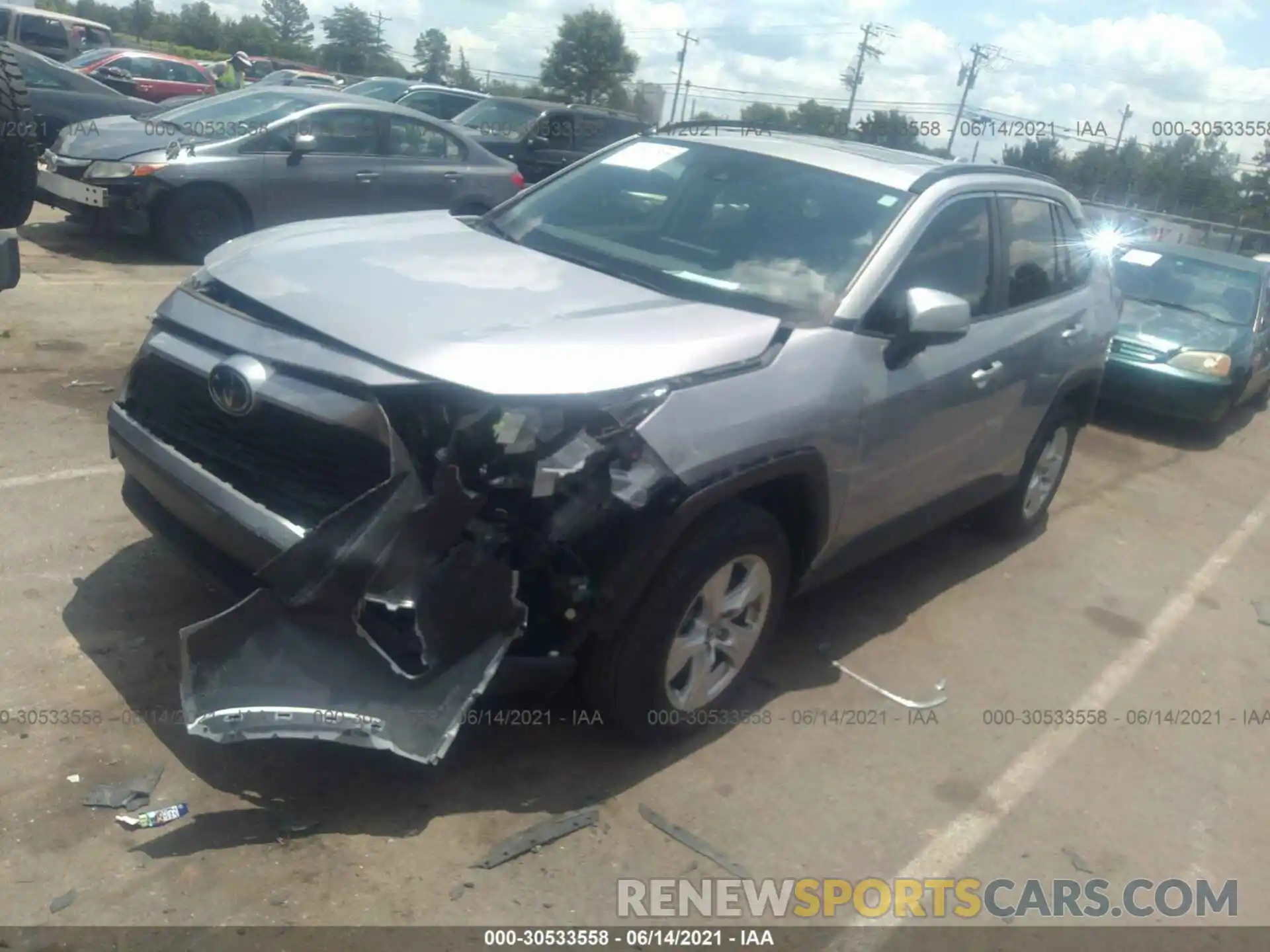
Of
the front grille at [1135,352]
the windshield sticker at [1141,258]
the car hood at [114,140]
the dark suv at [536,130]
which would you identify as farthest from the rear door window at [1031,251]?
the dark suv at [536,130]

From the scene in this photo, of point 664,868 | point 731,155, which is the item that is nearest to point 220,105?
point 731,155

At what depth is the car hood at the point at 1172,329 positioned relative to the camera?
379 inches

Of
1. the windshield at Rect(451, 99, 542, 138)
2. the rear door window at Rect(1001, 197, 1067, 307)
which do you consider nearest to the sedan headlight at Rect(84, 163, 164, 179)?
the windshield at Rect(451, 99, 542, 138)

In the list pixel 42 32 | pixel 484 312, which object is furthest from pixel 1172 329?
pixel 42 32

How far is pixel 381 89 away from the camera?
18000 millimetres

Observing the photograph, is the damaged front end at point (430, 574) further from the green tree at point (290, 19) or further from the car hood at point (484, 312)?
the green tree at point (290, 19)

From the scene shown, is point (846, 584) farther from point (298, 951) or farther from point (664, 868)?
point (298, 951)

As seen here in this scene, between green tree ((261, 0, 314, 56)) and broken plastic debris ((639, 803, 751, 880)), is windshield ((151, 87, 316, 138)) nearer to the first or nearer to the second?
broken plastic debris ((639, 803, 751, 880))

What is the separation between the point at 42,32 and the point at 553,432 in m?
24.9

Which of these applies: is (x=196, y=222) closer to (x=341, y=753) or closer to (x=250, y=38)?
(x=341, y=753)

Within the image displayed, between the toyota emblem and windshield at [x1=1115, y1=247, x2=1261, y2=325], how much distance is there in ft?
29.4

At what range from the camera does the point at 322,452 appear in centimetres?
314

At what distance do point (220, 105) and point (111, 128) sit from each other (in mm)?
1015

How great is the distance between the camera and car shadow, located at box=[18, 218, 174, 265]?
984cm
